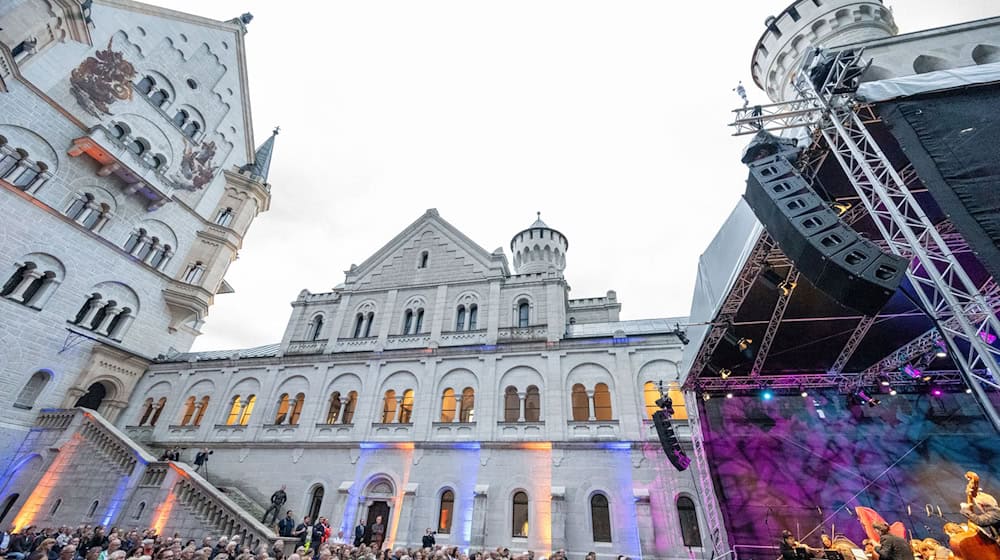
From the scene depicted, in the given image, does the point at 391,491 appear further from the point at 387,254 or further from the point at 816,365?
the point at 816,365

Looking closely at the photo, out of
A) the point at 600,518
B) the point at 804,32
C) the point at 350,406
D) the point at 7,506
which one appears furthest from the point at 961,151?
the point at 7,506

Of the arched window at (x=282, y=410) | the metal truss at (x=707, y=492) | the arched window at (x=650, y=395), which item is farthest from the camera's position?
the arched window at (x=282, y=410)

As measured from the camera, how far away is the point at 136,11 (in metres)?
23.7

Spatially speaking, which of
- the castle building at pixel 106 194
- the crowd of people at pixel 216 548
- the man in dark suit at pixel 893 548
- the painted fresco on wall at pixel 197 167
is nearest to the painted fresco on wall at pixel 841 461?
the crowd of people at pixel 216 548

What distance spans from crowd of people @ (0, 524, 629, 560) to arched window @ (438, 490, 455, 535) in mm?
1497

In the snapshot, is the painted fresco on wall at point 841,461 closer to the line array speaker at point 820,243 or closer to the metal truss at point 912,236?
the metal truss at point 912,236

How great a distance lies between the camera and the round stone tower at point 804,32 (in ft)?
55.2

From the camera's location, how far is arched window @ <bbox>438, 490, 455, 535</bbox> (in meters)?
15.5

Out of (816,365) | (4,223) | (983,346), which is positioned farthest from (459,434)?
(4,223)

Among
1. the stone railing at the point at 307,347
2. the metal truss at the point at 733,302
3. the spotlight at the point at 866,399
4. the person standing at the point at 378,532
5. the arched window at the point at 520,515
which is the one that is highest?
the stone railing at the point at 307,347

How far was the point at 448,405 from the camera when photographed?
1850 cm

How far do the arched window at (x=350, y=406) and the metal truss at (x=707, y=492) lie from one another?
1533 centimetres

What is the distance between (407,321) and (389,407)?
488cm

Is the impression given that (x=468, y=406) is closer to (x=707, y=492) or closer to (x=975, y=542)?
(x=707, y=492)
